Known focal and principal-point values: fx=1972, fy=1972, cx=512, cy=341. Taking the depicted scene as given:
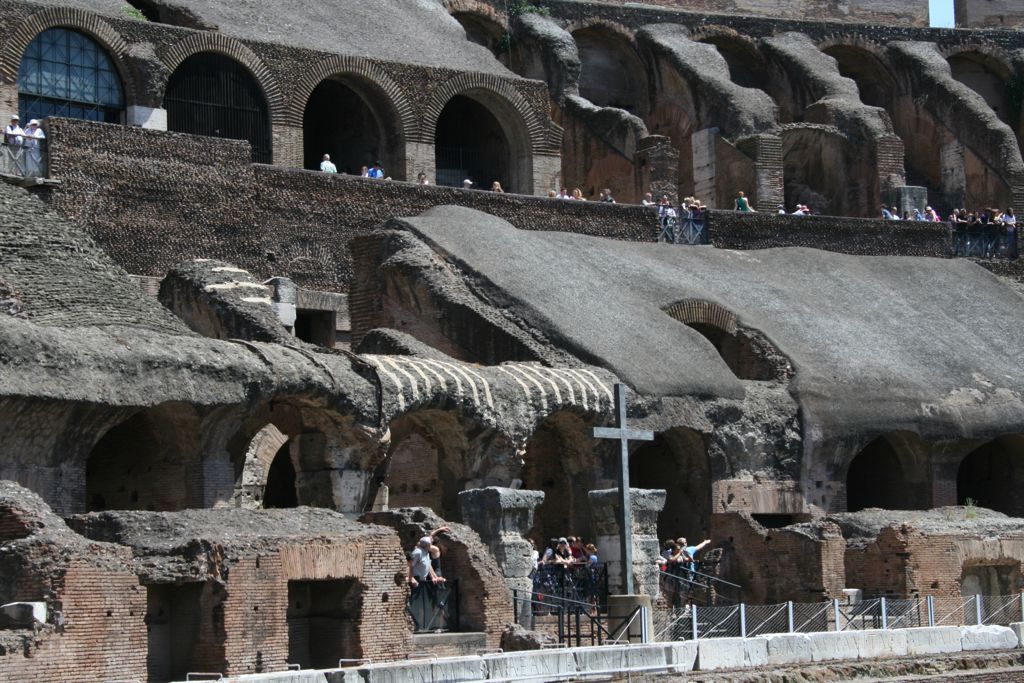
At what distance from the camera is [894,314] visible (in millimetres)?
37000

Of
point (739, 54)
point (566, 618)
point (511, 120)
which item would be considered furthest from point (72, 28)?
point (739, 54)

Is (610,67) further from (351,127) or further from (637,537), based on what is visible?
(637,537)

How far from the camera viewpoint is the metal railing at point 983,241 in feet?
141

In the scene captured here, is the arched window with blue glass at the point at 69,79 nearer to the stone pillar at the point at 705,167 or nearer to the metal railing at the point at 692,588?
the metal railing at the point at 692,588

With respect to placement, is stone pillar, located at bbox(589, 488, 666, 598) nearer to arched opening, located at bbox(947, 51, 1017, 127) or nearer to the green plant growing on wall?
the green plant growing on wall

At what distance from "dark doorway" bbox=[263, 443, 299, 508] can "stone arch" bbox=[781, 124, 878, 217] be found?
19.0m

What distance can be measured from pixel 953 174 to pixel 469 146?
42.8 ft

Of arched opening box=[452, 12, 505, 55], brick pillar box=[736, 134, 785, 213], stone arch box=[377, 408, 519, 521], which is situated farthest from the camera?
arched opening box=[452, 12, 505, 55]


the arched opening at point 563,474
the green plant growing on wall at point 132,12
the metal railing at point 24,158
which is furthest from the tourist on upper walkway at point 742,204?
the metal railing at point 24,158

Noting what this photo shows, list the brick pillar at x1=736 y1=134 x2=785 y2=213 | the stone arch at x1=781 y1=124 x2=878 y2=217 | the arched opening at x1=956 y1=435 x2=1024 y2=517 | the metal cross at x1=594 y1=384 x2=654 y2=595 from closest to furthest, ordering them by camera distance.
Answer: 1. the metal cross at x1=594 y1=384 x2=654 y2=595
2. the arched opening at x1=956 y1=435 x2=1024 y2=517
3. the brick pillar at x1=736 y1=134 x2=785 y2=213
4. the stone arch at x1=781 y1=124 x2=878 y2=217

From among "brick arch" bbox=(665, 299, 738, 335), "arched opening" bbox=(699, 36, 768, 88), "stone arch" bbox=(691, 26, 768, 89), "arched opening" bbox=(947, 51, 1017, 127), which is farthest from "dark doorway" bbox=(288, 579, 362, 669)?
"arched opening" bbox=(947, 51, 1017, 127)

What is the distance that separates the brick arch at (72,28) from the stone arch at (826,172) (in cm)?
1658

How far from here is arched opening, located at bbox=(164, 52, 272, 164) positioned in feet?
124

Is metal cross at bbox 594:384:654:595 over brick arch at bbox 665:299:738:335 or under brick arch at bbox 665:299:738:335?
under
